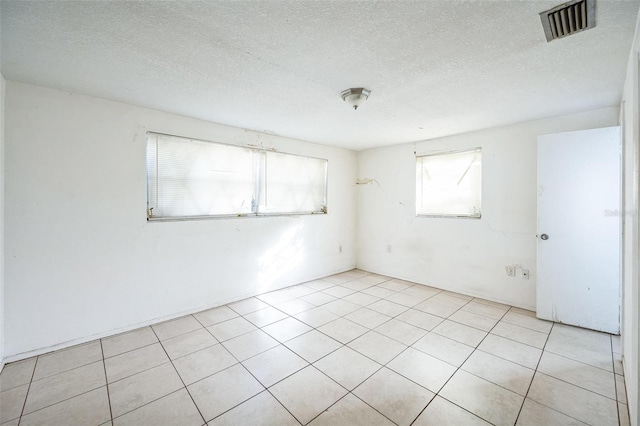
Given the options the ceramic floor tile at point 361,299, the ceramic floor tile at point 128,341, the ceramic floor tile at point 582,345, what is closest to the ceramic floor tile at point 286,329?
the ceramic floor tile at point 361,299

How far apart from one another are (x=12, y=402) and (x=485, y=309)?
441cm

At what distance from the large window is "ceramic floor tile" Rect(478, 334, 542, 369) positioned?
2979mm

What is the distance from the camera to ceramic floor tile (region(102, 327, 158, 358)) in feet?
7.94

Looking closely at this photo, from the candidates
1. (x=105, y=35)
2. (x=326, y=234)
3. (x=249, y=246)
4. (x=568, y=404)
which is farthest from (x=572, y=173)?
(x=105, y=35)

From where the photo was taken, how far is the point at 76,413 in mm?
1698

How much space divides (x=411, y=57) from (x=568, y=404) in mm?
2558

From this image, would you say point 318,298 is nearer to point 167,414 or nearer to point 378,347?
point 378,347

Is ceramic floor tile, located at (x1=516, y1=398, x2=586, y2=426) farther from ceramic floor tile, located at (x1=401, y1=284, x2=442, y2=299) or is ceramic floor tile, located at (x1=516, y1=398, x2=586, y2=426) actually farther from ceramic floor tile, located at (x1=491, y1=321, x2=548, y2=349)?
ceramic floor tile, located at (x1=401, y1=284, x2=442, y2=299)

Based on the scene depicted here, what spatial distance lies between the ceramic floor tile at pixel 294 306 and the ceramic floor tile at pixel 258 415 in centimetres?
145

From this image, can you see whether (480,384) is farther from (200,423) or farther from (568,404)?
(200,423)

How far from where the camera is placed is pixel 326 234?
480 centimetres

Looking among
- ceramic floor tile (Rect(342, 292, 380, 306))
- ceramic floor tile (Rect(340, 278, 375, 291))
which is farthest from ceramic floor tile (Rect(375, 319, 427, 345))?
ceramic floor tile (Rect(340, 278, 375, 291))

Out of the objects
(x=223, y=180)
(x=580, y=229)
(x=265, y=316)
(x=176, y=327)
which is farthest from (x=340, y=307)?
(x=580, y=229)

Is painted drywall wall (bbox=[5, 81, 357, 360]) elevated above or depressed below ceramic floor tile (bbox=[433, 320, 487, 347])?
above
